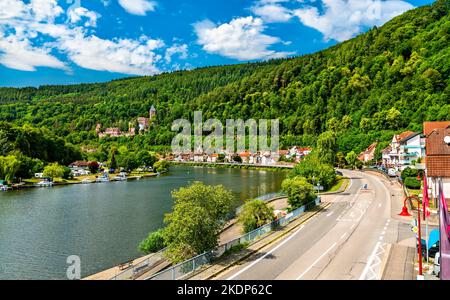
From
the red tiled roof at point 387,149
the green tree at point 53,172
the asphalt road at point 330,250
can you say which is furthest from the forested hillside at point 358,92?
the asphalt road at point 330,250

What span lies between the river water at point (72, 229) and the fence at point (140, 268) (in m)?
4.15

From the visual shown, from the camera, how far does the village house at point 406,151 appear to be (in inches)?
2434

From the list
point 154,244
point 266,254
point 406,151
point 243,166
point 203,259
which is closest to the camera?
point 203,259

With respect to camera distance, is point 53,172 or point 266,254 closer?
point 266,254

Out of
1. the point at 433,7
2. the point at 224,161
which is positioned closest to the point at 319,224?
the point at 224,161

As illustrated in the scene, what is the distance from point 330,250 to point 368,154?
3091 inches

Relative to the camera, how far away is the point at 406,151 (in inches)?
2579

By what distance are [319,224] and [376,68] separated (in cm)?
12436

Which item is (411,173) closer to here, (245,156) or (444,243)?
(444,243)

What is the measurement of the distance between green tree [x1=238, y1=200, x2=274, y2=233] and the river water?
459cm

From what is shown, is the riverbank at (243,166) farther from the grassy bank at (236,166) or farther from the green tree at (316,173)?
the green tree at (316,173)

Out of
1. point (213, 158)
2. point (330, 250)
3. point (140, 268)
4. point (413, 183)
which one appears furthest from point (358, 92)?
point (140, 268)

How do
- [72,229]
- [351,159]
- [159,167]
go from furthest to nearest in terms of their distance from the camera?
[159,167]
[351,159]
[72,229]
